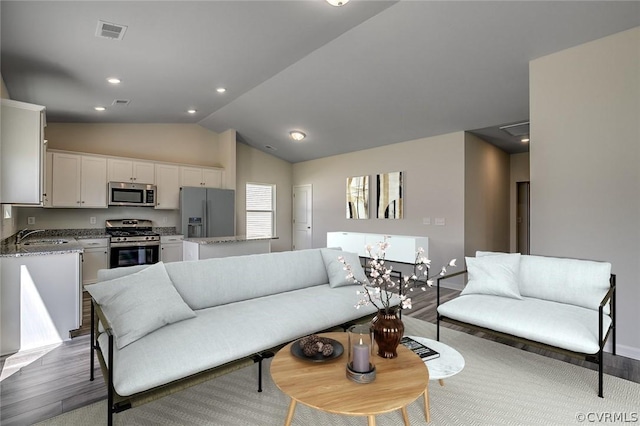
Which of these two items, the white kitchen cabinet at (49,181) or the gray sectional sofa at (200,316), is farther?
the white kitchen cabinet at (49,181)

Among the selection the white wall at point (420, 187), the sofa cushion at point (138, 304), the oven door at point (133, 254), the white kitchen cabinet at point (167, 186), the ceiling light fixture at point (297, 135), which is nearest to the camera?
the sofa cushion at point (138, 304)

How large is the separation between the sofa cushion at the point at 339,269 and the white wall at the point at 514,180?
5.02 meters

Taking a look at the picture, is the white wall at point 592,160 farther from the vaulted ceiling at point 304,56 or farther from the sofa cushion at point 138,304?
the sofa cushion at point 138,304

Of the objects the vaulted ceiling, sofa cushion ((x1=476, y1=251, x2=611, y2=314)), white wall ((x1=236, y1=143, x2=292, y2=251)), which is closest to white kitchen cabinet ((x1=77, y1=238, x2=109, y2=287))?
the vaulted ceiling

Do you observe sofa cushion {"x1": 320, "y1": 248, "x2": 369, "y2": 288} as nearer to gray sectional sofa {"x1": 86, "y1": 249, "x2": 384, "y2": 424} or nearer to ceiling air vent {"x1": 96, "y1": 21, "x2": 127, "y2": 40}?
gray sectional sofa {"x1": 86, "y1": 249, "x2": 384, "y2": 424}

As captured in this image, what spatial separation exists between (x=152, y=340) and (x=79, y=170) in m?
4.53

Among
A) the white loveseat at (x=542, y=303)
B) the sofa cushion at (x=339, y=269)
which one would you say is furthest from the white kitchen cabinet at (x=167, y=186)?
the white loveseat at (x=542, y=303)

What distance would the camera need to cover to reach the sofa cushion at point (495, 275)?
2.94 meters

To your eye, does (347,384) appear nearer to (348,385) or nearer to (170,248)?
(348,385)

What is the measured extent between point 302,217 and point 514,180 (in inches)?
195

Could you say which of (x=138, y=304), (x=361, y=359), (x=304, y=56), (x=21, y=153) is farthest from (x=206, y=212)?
(x=361, y=359)

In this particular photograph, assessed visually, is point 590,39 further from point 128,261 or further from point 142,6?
point 128,261

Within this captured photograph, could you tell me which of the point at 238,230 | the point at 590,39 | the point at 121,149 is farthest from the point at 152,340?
the point at 238,230

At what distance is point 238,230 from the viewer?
7367mm
